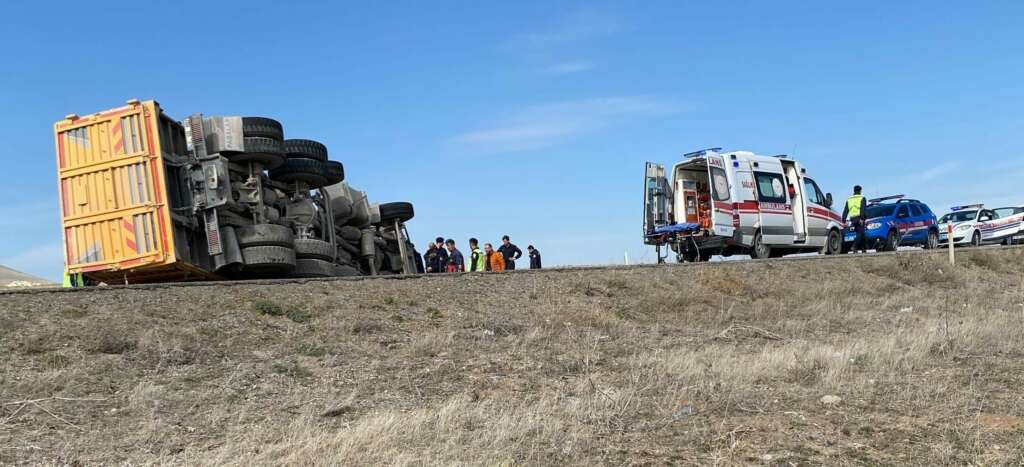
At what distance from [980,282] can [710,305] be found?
8248 mm

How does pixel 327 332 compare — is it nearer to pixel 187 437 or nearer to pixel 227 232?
pixel 187 437

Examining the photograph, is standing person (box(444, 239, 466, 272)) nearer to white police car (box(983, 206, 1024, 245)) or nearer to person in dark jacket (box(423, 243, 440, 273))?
person in dark jacket (box(423, 243, 440, 273))

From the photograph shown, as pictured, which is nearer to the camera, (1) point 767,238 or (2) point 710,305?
(2) point 710,305

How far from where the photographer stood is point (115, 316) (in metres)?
9.20

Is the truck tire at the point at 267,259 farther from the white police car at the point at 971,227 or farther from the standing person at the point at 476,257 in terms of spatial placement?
the white police car at the point at 971,227

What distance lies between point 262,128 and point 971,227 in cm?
2413

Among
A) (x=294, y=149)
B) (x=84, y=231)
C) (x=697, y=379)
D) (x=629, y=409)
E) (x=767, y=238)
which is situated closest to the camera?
(x=629, y=409)

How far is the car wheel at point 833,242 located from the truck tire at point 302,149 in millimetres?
13049

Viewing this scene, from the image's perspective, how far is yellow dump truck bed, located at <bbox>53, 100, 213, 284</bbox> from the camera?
1306 cm

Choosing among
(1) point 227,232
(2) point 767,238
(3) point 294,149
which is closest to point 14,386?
(1) point 227,232

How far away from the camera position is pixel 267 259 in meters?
13.9

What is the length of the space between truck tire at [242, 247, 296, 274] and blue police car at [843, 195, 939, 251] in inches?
631

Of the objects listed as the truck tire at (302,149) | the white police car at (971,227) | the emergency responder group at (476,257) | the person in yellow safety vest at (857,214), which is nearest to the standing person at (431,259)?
→ the emergency responder group at (476,257)

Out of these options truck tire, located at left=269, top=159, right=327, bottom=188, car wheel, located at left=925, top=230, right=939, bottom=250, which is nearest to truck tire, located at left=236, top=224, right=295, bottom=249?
truck tire, located at left=269, top=159, right=327, bottom=188
